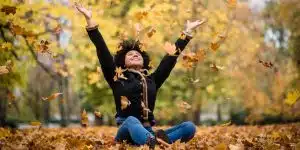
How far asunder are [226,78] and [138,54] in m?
20.1

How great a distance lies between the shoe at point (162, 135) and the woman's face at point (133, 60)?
2.72 ft

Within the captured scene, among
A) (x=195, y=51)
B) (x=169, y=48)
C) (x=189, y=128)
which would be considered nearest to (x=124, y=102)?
(x=169, y=48)

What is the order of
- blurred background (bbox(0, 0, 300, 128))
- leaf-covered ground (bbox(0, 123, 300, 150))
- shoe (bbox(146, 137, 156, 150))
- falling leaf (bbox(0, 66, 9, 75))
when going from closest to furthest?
shoe (bbox(146, 137, 156, 150)) → leaf-covered ground (bbox(0, 123, 300, 150)) → falling leaf (bbox(0, 66, 9, 75)) → blurred background (bbox(0, 0, 300, 128))

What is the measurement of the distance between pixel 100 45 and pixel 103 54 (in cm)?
10

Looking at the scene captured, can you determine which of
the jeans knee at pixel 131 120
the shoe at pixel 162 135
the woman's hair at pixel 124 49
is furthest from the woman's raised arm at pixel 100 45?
the shoe at pixel 162 135

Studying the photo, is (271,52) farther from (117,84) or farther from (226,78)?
(117,84)

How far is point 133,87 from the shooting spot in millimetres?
4855

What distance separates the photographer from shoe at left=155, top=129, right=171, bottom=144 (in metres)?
4.64

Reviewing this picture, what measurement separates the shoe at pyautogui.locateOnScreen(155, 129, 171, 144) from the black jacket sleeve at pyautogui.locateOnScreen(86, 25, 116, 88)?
0.78m

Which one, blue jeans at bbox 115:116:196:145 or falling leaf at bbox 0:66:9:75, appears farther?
falling leaf at bbox 0:66:9:75

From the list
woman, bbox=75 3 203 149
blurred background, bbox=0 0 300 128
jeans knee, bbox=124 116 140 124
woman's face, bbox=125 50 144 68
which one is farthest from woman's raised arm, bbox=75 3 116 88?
blurred background, bbox=0 0 300 128

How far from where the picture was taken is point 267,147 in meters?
4.20

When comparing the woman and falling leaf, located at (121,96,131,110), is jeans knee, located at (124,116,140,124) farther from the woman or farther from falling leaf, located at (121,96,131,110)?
falling leaf, located at (121,96,131,110)

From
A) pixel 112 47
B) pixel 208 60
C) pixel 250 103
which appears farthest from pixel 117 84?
pixel 208 60
